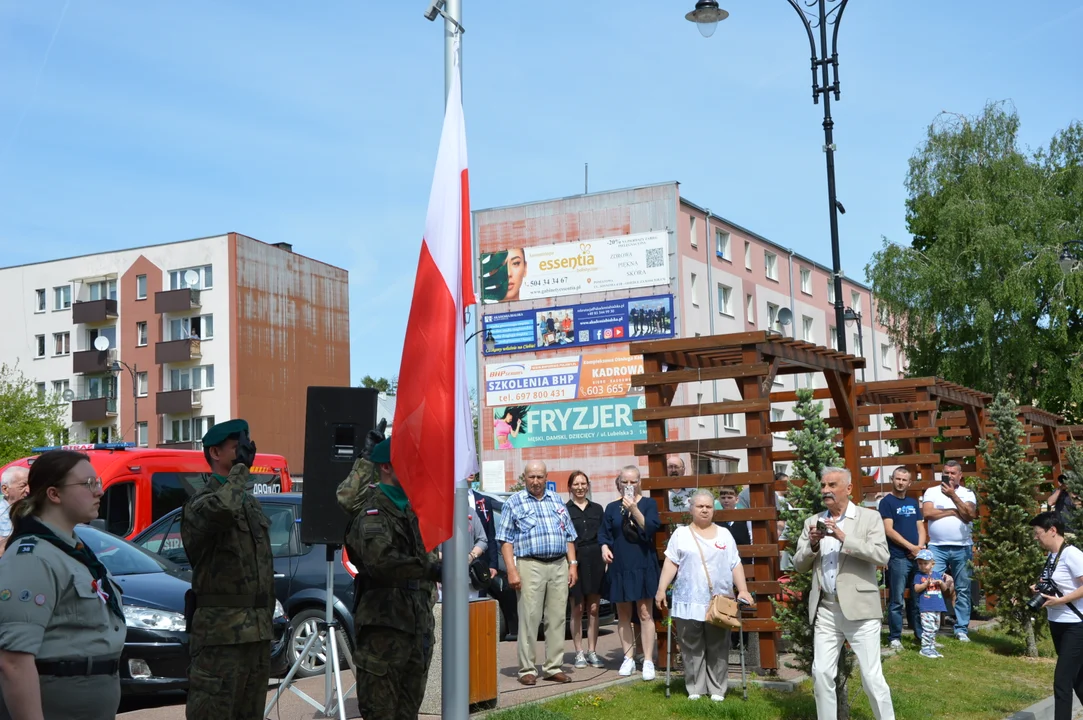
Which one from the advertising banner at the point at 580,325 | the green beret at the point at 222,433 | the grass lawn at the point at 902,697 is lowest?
the grass lawn at the point at 902,697

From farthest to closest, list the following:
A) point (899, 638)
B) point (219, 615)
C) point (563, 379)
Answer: point (563, 379)
point (899, 638)
point (219, 615)

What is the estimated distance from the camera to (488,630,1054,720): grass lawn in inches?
409

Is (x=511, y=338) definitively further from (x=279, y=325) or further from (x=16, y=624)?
(x=16, y=624)

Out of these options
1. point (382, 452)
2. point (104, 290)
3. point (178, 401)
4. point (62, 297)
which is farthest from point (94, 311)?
point (382, 452)

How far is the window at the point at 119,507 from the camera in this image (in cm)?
2033

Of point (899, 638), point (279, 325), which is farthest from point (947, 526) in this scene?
point (279, 325)

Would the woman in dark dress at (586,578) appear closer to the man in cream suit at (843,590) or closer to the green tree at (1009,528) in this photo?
the man in cream suit at (843,590)

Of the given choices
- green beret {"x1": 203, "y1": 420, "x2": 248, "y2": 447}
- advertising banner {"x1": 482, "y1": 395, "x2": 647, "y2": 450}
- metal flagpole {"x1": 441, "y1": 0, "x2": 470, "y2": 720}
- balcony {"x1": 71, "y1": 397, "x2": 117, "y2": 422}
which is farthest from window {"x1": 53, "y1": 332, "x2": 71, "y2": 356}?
metal flagpole {"x1": 441, "y1": 0, "x2": 470, "y2": 720}

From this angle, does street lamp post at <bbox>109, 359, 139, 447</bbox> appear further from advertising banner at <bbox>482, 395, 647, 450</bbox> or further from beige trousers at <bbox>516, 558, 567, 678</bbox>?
beige trousers at <bbox>516, 558, 567, 678</bbox>

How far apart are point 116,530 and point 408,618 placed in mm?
14911

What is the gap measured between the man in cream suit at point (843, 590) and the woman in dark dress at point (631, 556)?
3004 millimetres

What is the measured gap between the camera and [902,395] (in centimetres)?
1908

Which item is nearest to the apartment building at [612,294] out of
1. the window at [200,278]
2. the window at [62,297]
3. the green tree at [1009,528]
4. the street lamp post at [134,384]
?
the window at [200,278]

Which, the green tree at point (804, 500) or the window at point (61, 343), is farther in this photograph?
the window at point (61, 343)
